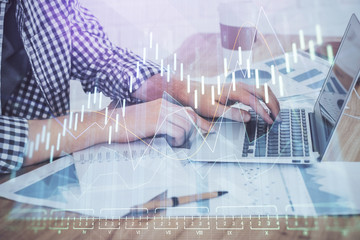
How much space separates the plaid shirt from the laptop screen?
36 centimetres

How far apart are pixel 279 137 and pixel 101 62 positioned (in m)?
0.48

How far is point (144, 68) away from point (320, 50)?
16.0 inches

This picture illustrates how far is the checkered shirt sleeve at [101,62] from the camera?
0.70 m

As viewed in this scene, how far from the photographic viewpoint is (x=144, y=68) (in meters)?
0.70

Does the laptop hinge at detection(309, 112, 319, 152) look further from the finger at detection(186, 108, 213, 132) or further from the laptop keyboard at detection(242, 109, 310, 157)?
the finger at detection(186, 108, 213, 132)

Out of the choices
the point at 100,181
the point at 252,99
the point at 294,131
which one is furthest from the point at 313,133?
the point at 100,181

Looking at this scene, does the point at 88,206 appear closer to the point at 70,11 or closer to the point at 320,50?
the point at 70,11

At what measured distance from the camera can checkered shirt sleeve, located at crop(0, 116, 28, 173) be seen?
1.92 feet

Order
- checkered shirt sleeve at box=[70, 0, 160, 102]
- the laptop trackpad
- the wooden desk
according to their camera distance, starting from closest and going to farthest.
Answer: the wooden desk
the laptop trackpad
checkered shirt sleeve at box=[70, 0, 160, 102]

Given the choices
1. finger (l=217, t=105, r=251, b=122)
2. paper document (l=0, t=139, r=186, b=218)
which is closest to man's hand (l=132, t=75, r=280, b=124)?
finger (l=217, t=105, r=251, b=122)

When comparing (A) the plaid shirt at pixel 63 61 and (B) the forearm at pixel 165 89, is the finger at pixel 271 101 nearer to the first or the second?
(B) the forearm at pixel 165 89

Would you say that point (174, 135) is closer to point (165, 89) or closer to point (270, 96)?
point (165, 89)

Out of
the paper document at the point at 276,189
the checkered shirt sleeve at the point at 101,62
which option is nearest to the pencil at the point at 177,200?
the paper document at the point at 276,189

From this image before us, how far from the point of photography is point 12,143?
0.60 metres
